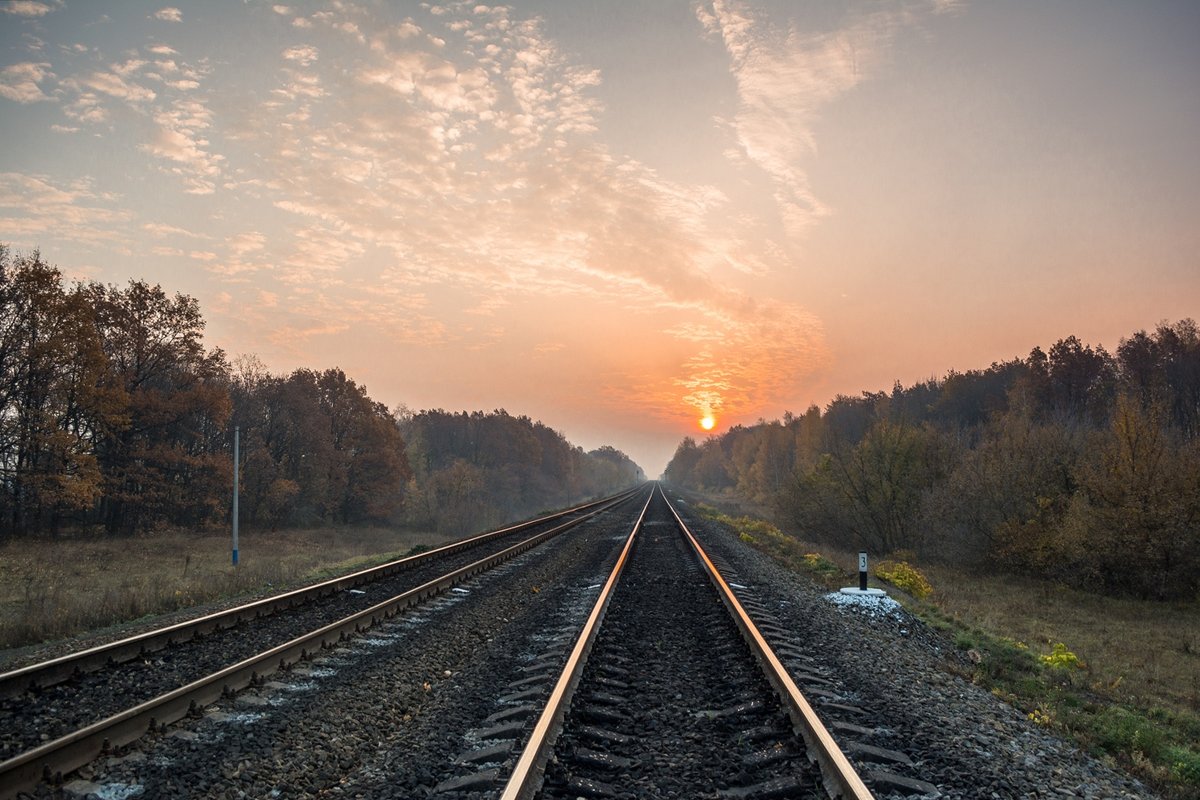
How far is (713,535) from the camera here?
91.0 feet

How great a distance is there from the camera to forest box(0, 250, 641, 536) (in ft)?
94.8

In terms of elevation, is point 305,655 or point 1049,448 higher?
point 1049,448

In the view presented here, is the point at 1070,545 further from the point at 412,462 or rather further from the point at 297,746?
the point at 412,462

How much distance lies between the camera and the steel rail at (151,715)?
4.43 metres

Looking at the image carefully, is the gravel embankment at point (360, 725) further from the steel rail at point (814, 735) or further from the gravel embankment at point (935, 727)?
the gravel embankment at point (935, 727)

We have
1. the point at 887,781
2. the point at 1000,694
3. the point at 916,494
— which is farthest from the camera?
the point at 916,494

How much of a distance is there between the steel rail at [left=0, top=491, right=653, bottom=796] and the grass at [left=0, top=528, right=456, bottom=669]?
4589mm

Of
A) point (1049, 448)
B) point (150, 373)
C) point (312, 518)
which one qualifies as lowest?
point (312, 518)

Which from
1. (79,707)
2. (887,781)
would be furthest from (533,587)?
Answer: (887,781)

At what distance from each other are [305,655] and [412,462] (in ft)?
245

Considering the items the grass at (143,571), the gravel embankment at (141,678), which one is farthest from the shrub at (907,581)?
the grass at (143,571)

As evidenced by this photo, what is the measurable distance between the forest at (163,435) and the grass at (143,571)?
2.29m

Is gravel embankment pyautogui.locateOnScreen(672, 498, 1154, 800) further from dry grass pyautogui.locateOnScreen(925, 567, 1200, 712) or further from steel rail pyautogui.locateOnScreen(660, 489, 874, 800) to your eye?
dry grass pyautogui.locateOnScreen(925, 567, 1200, 712)

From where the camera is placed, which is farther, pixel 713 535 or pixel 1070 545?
pixel 713 535
